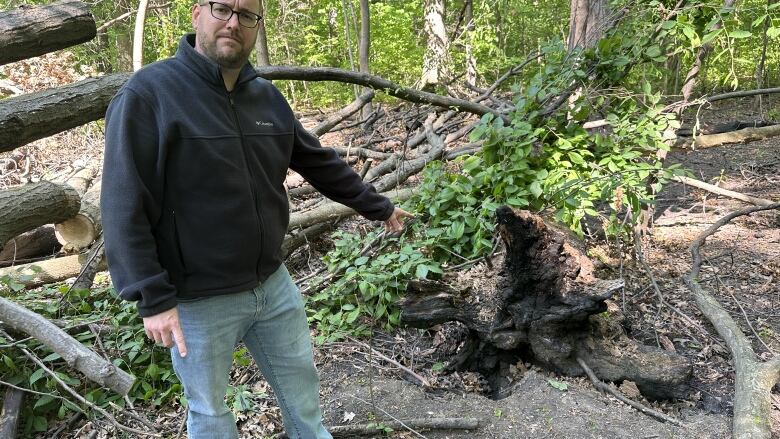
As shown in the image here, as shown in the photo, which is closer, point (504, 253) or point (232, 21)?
point (232, 21)

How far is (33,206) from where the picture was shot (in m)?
4.08

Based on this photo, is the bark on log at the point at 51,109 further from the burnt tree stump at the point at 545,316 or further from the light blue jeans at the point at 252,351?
the burnt tree stump at the point at 545,316

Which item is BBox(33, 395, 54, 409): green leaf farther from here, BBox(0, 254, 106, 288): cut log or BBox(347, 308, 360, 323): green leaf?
BBox(347, 308, 360, 323): green leaf

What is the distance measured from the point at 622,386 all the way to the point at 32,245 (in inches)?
220

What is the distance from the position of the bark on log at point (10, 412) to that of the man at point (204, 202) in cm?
153

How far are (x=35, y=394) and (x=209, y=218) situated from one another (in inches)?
87.2

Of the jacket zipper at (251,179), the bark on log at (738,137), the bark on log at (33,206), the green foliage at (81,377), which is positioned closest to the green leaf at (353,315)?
the green foliage at (81,377)

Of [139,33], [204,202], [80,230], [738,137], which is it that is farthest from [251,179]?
[139,33]

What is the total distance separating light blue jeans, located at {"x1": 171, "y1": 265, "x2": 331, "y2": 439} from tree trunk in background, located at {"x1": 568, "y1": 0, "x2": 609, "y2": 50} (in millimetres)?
3792

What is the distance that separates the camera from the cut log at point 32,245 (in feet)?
17.0

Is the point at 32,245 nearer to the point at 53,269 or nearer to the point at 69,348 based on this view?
the point at 53,269

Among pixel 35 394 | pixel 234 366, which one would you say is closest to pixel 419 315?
pixel 234 366

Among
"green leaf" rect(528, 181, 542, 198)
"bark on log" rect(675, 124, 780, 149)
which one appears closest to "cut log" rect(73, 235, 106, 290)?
"green leaf" rect(528, 181, 542, 198)

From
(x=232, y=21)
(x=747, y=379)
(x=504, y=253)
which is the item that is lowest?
(x=747, y=379)
